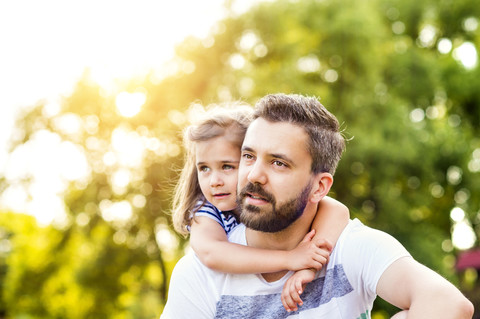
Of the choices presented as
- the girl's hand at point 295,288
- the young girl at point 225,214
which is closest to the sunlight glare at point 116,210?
the young girl at point 225,214

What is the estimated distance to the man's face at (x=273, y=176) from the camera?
2684mm

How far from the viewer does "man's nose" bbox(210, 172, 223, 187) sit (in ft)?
11.1

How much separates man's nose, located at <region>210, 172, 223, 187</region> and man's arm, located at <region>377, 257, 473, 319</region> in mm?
1233

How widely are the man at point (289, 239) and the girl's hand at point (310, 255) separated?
5 centimetres

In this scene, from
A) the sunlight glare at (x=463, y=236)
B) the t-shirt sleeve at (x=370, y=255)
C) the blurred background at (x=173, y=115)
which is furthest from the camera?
the sunlight glare at (x=463, y=236)

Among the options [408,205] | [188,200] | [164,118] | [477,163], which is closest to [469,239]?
[477,163]

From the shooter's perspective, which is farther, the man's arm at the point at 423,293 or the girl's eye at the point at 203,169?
the girl's eye at the point at 203,169

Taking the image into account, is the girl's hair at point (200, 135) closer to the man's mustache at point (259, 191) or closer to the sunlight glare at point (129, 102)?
the man's mustache at point (259, 191)

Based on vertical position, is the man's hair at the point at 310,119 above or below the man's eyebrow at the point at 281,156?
above

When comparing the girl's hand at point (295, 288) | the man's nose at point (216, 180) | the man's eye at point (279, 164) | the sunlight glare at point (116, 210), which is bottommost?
the sunlight glare at point (116, 210)

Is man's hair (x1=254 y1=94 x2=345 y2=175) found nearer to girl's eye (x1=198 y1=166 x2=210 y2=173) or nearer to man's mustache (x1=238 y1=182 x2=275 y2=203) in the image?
man's mustache (x1=238 y1=182 x2=275 y2=203)

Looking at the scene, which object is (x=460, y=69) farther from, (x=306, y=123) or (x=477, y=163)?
(x=306, y=123)

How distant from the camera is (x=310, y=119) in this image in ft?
9.17

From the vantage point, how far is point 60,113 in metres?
18.4
